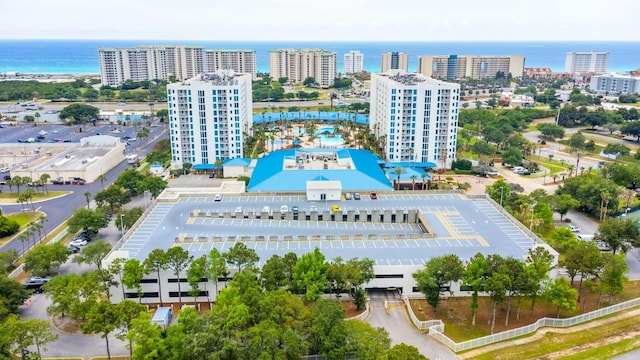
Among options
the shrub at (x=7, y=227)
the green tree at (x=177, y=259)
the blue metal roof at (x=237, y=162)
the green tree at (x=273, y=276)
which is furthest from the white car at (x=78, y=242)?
the blue metal roof at (x=237, y=162)

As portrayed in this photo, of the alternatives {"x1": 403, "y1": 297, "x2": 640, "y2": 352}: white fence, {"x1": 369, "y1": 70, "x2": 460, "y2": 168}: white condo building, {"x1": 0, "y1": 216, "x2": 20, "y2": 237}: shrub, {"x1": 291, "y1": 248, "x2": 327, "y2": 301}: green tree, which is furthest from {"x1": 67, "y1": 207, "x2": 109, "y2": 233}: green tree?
{"x1": 369, "y1": 70, "x2": 460, "y2": 168}: white condo building

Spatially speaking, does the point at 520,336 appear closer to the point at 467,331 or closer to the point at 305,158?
the point at 467,331

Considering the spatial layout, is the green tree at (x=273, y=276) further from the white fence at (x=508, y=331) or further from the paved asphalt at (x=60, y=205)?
the paved asphalt at (x=60, y=205)

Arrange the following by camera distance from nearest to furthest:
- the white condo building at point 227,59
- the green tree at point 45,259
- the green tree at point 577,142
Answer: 1. the green tree at point 45,259
2. the green tree at point 577,142
3. the white condo building at point 227,59

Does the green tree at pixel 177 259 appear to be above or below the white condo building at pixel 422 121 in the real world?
below

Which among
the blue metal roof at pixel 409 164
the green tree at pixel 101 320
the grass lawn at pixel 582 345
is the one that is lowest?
the grass lawn at pixel 582 345

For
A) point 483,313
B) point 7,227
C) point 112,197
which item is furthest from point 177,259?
point 7,227

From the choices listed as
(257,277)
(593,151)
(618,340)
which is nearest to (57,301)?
(257,277)

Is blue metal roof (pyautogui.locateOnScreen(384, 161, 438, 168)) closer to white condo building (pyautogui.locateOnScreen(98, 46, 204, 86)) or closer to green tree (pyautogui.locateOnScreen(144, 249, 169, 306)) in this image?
green tree (pyautogui.locateOnScreen(144, 249, 169, 306))
